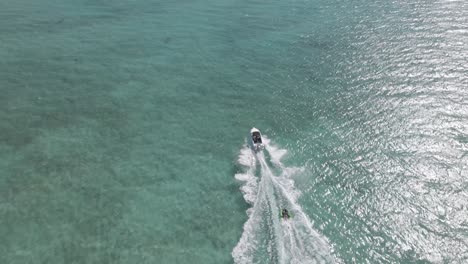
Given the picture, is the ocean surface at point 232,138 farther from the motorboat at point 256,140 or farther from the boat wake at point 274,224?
the motorboat at point 256,140

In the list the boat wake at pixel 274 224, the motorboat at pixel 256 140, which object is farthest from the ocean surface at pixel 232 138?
the motorboat at pixel 256 140

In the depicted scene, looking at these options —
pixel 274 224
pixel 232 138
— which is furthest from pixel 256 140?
pixel 274 224

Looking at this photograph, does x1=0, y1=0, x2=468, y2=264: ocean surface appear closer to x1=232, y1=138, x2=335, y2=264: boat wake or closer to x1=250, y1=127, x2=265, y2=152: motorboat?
x1=232, y1=138, x2=335, y2=264: boat wake

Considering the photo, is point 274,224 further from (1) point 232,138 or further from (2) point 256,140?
(1) point 232,138

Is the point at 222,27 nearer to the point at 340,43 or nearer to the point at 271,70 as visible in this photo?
the point at 271,70

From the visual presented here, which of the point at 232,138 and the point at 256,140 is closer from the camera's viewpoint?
the point at 256,140

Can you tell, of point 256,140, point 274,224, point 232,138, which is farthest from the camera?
point 232,138

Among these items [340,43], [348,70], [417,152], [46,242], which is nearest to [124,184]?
[46,242]
